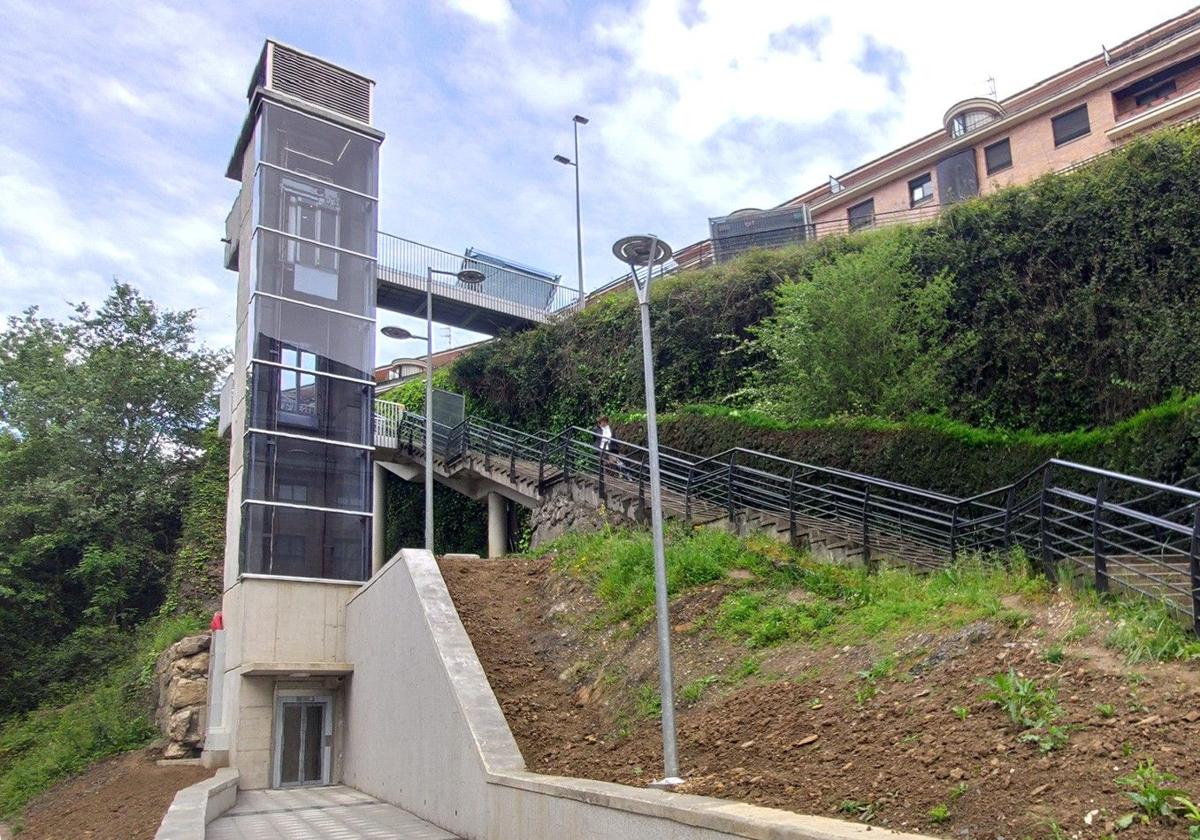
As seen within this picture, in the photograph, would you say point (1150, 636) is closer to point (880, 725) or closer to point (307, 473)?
point (880, 725)

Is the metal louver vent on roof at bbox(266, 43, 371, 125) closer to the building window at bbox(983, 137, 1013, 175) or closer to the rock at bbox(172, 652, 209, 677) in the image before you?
the rock at bbox(172, 652, 209, 677)

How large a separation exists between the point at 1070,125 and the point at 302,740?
29777mm

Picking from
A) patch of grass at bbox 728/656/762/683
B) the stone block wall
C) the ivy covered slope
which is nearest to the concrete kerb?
the stone block wall

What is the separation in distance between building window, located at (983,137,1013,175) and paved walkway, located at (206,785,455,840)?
29126 millimetres

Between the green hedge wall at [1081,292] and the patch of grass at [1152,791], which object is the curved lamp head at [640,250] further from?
the green hedge wall at [1081,292]

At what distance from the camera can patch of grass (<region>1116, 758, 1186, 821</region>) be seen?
179 inches

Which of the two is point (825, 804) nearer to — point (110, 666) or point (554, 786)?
point (554, 786)

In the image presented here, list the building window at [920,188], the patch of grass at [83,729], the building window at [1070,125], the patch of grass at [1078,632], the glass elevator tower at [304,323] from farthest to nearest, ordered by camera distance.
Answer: the building window at [920,188]
the building window at [1070,125]
the glass elevator tower at [304,323]
the patch of grass at [83,729]
the patch of grass at [1078,632]

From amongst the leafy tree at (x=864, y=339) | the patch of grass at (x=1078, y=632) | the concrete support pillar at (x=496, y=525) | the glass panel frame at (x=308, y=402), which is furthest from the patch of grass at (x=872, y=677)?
the concrete support pillar at (x=496, y=525)

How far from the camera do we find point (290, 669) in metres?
16.3

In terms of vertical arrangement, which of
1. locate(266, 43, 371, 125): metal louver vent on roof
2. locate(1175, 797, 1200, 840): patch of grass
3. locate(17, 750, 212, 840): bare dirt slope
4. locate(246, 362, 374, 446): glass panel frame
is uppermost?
locate(266, 43, 371, 125): metal louver vent on roof

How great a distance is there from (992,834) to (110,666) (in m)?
25.0

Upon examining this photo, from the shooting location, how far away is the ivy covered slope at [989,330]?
16156 millimetres

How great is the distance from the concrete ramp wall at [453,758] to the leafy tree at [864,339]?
27.5 feet
